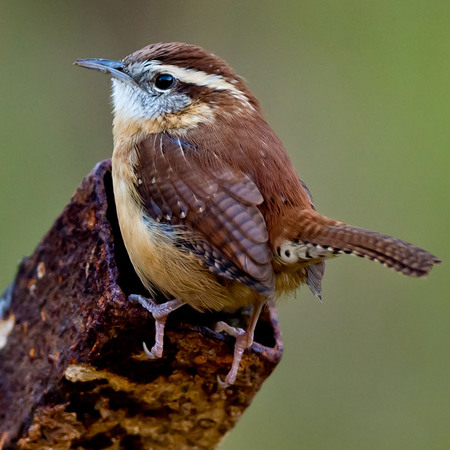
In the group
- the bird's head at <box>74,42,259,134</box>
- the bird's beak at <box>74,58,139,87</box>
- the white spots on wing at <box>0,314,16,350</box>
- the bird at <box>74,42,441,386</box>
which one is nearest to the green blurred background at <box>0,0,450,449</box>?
the white spots on wing at <box>0,314,16,350</box>

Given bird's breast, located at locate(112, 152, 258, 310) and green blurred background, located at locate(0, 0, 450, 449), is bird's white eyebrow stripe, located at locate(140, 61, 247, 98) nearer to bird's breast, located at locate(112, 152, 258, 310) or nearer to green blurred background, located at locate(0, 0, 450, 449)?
bird's breast, located at locate(112, 152, 258, 310)

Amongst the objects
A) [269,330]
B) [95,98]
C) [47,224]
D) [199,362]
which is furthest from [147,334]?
[95,98]

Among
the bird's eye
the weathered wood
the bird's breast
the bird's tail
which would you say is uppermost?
the bird's eye

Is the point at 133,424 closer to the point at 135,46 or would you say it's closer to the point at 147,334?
the point at 147,334

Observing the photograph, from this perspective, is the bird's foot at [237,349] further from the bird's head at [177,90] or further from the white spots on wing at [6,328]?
the white spots on wing at [6,328]

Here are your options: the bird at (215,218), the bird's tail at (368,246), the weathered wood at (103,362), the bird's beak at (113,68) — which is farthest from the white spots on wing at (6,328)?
the bird's tail at (368,246)
